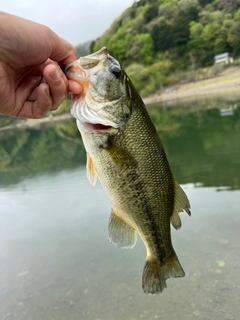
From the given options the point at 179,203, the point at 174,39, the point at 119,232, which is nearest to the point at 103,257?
the point at 119,232

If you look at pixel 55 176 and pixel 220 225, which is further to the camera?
pixel 55 176

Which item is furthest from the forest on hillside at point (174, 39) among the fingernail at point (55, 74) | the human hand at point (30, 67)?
the fingernail at point (55, 74)

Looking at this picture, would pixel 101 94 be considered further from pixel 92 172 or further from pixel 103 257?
pixel 103 257

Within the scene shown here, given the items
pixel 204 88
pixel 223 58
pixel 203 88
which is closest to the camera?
pixel 204 88

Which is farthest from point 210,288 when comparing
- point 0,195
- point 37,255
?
point 0,195

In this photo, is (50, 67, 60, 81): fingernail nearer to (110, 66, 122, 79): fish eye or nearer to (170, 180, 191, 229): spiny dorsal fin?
(110, 66, 122, 79): fish eye

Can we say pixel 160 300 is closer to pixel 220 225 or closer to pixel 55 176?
pixel 220 225
